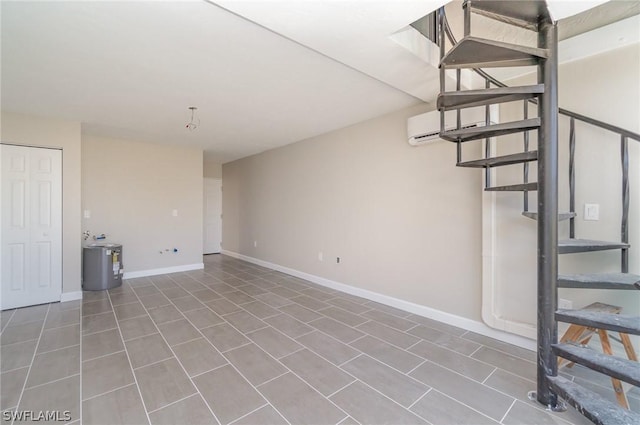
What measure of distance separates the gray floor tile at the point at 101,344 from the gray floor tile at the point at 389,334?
229 cm

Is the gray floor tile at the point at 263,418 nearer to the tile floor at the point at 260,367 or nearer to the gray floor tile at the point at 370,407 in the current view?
the tile floor at the point at 260,367

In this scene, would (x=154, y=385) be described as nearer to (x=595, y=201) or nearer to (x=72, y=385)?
(x=72, y=385)

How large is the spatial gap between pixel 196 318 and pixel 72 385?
124 centimetres

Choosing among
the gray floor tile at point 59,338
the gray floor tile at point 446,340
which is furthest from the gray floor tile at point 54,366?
the gray floor tile at point 446,340

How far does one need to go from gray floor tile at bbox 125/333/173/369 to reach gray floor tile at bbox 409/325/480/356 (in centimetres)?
231

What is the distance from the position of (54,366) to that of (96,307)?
151 cm

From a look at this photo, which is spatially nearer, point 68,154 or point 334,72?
point 334,72

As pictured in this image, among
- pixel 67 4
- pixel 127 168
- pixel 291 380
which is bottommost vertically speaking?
pixel 291 380

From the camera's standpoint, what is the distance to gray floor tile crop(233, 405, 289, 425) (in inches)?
63.4

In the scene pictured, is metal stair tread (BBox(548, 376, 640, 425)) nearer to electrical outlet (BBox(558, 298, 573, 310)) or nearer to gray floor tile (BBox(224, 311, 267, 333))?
electrical outlet (BBox(558, 298, 573, 310))

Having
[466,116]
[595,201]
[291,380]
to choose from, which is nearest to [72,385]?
[291,380]

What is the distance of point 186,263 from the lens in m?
5.54

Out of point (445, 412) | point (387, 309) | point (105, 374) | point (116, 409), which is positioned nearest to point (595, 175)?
point (445, 412)

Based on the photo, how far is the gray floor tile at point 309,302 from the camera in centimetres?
349
